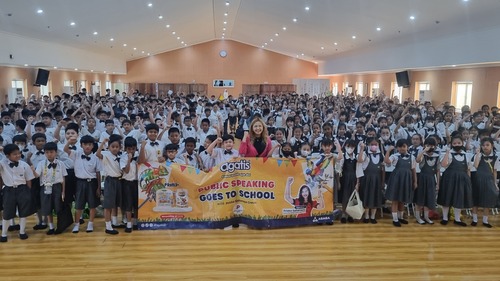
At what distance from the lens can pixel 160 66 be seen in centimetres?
3412

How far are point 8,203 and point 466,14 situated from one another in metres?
12.3

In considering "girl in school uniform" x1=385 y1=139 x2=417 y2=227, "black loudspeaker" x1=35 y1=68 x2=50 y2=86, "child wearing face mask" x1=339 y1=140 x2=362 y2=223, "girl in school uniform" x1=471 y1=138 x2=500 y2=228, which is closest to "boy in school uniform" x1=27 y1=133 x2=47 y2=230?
"child wearing face mask" x1=339 y1=140 x2=362 y2=223

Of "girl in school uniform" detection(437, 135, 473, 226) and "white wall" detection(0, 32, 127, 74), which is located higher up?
"white wall" detection(0, 32, 127, 74)

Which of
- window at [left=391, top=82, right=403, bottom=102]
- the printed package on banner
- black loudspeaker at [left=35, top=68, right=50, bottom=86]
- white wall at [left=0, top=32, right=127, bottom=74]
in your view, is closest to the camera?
the printed package on banner

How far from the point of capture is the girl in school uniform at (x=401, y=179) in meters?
6.45

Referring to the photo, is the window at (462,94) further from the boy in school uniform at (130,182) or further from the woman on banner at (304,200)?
the boy in school uniform at (130,182)

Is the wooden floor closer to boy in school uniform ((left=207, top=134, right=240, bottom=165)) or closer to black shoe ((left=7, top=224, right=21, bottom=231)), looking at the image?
black shoe ((left=7, top=224, right=21, bottom=231))

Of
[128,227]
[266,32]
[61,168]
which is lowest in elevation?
[128,227]

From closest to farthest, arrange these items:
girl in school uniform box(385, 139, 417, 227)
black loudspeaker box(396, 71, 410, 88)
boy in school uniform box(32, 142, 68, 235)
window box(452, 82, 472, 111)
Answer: boy in school uniform box(32, 142, 68, 235)
girl in school uniform box(385, 139, 417, 227)
window box(452, 82, 472, 111)
black loudspeaker box(396, 71, 410, 88)

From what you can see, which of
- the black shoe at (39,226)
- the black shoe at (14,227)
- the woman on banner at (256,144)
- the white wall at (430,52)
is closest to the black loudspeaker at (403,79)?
the white wall at (430,52)

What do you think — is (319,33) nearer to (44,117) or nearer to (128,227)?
(44,117)

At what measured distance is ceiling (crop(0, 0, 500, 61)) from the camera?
1177 cm

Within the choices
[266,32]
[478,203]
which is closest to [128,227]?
[478,203]

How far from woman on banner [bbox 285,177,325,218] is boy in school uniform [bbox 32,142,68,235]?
11.1ft
